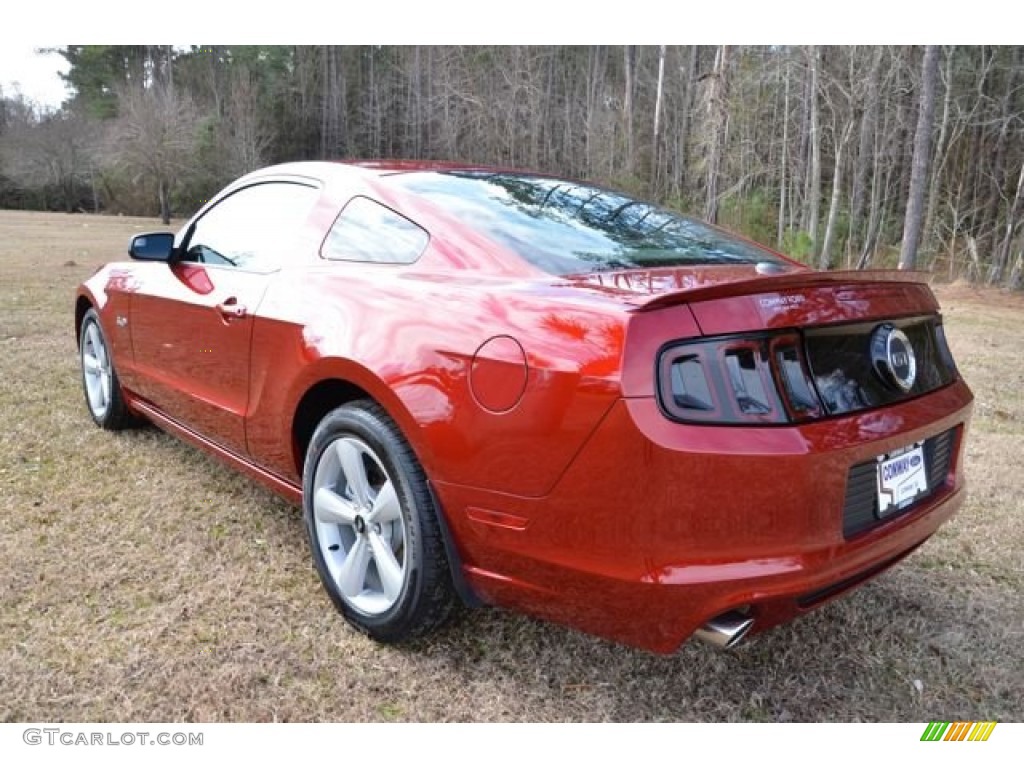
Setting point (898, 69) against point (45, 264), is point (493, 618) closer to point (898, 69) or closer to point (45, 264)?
point (45, 264)

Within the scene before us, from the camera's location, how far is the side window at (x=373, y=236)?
2.23 metres

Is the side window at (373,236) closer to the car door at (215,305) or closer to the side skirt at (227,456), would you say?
the car door at (215,305)

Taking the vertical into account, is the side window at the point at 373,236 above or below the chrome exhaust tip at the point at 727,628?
above

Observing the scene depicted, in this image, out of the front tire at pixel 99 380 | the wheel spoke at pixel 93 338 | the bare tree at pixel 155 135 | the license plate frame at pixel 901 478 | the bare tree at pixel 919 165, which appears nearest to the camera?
the license plate frame at pixel 901 478

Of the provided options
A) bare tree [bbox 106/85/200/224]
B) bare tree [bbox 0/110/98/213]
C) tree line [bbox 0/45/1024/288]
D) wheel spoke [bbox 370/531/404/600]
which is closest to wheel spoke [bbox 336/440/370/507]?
wheel spoke [bbox 370/531/404/600]

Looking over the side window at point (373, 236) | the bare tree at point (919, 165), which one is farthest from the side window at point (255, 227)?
the bare tree at point (919, 165)

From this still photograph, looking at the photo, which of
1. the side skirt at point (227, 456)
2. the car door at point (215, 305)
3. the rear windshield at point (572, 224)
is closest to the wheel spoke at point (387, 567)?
the side skirt at point (227, 456)

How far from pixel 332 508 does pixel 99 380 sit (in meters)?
2.50

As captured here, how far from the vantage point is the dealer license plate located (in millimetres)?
1776

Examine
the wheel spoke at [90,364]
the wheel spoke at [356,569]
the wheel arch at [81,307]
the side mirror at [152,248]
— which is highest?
the side mirror at [152,248]

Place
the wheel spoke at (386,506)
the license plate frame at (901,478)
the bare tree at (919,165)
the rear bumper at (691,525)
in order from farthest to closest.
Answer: the bare tree at (919,165) → the wheel spoke at (386,506) → the license plate frame at (901,478) → the rear bumper at (691,525)

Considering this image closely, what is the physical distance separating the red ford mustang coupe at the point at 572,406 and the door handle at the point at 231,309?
0.01 meters

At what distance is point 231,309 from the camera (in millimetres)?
2631

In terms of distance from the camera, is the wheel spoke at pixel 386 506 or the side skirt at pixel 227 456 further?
the side skirt at pixel 227 456
